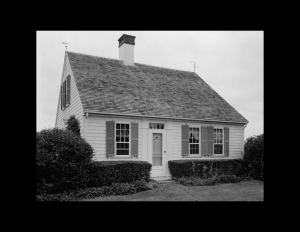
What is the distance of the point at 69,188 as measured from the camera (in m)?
9.73

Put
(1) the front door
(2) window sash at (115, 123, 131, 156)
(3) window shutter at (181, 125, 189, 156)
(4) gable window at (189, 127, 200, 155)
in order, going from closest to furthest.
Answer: (2) window sash at (115, 123, 131, 156)
(1) the front door
(3) window shutter at (181, 125, 189, 156)
(4) gable window at (189, 127, 200, 155)

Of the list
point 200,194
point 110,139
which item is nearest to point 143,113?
point 110,139

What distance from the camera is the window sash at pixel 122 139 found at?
1264 cm

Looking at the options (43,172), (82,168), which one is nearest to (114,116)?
(82,168)

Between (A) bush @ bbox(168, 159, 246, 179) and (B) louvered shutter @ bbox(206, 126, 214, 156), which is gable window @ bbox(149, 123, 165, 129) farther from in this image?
(B) louvered shutter @ bbox(206, 126, 214, 156)

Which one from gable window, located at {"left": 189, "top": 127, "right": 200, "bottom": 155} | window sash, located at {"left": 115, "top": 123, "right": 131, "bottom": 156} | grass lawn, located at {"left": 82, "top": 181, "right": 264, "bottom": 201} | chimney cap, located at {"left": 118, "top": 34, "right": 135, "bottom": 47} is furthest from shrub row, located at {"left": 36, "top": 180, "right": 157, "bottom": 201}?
chimney cap, located at {"left": 118, "top": 34, "right": 135, "bottom": 47}

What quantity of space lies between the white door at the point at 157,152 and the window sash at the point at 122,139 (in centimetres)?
111

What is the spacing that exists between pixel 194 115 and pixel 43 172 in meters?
8.18

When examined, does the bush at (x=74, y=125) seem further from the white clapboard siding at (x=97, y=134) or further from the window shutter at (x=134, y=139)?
the window shutter at (x=134, y=139)

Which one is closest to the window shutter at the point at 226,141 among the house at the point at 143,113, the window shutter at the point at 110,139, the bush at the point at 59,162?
the house at the point at 143,113

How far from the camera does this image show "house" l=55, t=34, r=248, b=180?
12391mm

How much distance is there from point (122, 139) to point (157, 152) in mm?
1965

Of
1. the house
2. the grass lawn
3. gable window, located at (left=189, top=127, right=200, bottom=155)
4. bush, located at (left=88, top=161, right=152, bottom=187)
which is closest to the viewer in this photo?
the grass lawn

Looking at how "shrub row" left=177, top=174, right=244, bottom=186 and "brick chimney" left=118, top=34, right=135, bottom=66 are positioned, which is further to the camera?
"brick chimney" left=118, top=34, right=135, bottom=66
